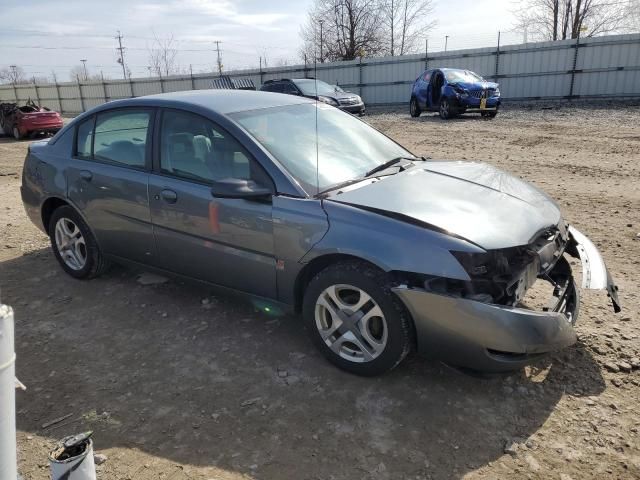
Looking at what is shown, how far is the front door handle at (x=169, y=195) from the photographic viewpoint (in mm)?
3611

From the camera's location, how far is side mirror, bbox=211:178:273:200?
3.11 metres

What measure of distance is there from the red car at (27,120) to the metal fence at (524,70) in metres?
12.8

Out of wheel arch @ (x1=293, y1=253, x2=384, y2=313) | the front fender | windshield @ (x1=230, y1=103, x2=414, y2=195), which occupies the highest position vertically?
windshield @ (x1=230, y1=103, x2=414, y2=195)

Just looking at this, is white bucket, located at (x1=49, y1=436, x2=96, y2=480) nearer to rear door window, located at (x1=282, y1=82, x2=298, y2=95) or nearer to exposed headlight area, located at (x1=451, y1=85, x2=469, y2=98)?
exposed headlight area, located at (x1=451, y1=85, x2=469, y2=98)

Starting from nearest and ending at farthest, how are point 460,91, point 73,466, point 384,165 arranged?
point 73,466 → point 384,165 → point 460,91

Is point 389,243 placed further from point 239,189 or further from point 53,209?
point 53,209

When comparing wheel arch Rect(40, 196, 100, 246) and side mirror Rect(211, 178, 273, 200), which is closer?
side mirror Rect(211, 178, 273, 200)

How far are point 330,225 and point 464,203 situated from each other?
0.82 metres

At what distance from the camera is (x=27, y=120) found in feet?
61.0

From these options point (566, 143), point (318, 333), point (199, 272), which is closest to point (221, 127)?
point (199, 272)

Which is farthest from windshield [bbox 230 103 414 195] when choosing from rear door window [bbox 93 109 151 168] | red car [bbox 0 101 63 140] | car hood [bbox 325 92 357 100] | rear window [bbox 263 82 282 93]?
red car [bbox 0 101 63 140]

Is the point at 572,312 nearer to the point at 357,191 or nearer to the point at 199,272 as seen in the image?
the point at 357,191

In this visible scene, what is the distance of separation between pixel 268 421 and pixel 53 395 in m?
1.36

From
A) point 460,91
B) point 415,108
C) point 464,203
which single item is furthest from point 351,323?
point 415,108
